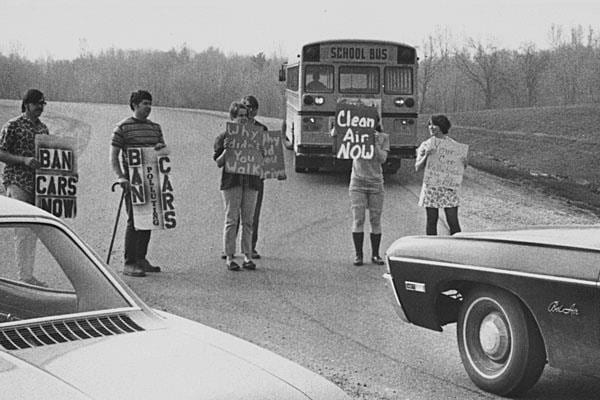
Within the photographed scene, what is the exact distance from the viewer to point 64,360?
3.49 m

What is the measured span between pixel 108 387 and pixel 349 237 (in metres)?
10.3

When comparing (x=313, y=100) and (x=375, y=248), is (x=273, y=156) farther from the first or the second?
(x=313, y=100)

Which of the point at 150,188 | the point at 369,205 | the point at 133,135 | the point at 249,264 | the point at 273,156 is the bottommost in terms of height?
the point at 249,264

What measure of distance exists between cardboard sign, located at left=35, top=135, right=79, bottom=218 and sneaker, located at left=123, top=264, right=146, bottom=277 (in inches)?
42.5

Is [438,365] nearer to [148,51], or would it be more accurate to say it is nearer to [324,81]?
[324,81]

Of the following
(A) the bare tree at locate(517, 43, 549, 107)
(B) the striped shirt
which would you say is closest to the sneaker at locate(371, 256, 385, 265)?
(B) the striped shirt

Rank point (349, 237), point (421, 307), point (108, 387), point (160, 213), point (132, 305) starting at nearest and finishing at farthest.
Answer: point (108, 387), point (132, 305), point (421, 307), point (160, 213), point (349, 237)

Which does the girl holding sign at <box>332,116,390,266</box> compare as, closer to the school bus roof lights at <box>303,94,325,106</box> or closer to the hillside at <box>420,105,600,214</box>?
the school bus roof lights at <box>303,94,325,106</box>

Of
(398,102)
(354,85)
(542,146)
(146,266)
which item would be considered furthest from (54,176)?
(542,146)

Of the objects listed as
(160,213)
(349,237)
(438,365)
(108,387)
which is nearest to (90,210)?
(349,237)

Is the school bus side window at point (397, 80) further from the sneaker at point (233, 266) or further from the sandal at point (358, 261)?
the sneaker at point (233, 266)

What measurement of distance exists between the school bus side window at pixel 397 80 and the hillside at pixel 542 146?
4648 millimetres

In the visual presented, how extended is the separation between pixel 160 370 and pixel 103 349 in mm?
292

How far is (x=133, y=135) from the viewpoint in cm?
1038
